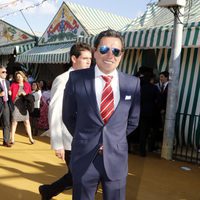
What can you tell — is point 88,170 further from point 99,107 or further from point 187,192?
point 187,192

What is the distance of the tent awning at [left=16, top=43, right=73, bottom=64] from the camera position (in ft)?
38.5

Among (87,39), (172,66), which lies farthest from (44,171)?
(87,39)

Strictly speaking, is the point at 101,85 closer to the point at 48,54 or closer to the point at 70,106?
the point at 70,106

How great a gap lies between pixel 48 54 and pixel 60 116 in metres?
9.69

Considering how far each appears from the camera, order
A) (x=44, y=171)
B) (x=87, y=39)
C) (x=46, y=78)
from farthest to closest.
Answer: (x=46, y=78) < (x=87, y=39) < (x=44, y=171)

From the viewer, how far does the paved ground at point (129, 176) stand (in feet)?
15.3

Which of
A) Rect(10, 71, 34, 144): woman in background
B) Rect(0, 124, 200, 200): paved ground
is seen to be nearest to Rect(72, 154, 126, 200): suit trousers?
Rect(0, 124, 200, 200): paved ground

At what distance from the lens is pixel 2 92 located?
732 centimetres

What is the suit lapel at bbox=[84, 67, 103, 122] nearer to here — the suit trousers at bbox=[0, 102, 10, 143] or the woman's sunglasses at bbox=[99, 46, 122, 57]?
the woman's sunglasses at bbox=[99, 46, 122, 57]

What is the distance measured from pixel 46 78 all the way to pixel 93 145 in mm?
13028

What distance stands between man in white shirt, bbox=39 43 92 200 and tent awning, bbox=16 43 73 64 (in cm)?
791

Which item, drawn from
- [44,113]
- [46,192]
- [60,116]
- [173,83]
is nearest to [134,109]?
[60,116]

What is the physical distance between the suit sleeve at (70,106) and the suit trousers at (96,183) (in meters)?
0.38

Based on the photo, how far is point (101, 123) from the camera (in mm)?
2463
